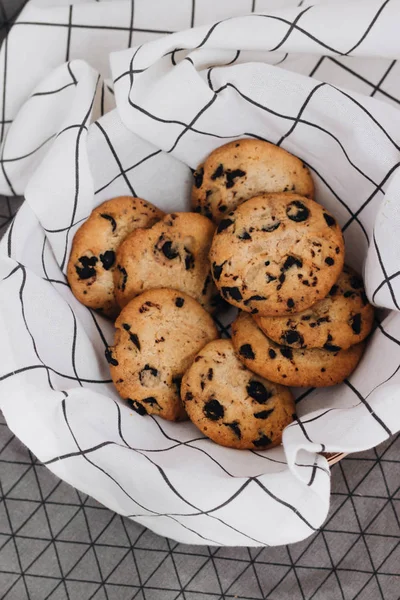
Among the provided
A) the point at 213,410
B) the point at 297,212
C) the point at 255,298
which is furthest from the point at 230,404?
the point at 297,212

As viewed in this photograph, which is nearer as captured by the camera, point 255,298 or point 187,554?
point 255,298

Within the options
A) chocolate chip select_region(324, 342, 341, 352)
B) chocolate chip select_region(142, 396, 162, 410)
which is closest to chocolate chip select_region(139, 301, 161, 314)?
chocolate chip select_region(142, 396, 162, 410)

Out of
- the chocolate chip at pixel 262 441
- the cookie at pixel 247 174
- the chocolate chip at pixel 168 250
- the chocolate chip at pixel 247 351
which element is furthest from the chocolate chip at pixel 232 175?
the chocolate chip at pixel 262 441

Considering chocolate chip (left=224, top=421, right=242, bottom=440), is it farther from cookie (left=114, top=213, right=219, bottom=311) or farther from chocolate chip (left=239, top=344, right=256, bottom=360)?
cookie (left=114, top=213, right=219, bottom=311)

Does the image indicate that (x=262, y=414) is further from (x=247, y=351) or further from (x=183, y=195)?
(x=183, y=195)

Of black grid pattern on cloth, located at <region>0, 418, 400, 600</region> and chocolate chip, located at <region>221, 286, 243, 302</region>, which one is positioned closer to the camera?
chocolate chip, located at <region>221, 286, 243, 302</region>

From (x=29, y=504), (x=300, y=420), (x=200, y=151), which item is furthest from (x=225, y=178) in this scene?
(x=29, y=504)

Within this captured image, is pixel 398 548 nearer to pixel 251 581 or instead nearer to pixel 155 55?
pixel 251 581
